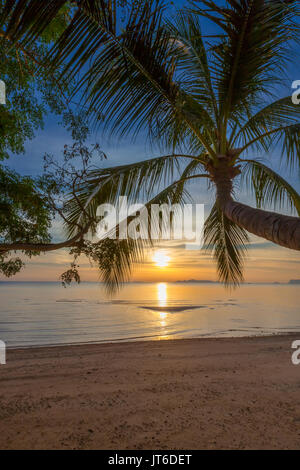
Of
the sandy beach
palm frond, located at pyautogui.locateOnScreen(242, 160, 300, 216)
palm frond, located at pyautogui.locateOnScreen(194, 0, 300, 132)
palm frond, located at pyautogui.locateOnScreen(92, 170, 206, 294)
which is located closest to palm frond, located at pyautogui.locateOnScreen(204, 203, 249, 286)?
palm frond, located at pyautogui.locateOnScreen(242, 160, 300, 216)

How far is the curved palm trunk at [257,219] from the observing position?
3225mm

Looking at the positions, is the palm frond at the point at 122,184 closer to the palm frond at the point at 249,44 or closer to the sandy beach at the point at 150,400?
the palm frond at the point at 249,44

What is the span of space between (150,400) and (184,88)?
4.86 meters

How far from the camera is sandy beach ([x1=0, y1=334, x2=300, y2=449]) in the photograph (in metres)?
3.88

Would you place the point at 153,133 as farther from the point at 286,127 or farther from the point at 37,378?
the point at 37,378

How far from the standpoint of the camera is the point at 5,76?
5055 mm

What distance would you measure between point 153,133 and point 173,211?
1.76 metres

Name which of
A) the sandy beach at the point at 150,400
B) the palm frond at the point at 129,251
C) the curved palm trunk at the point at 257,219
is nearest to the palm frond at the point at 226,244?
the sandy beach at the point at 150,400

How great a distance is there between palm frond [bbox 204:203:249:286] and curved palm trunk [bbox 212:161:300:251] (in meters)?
2.75

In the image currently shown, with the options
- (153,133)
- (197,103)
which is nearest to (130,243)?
(153,133)

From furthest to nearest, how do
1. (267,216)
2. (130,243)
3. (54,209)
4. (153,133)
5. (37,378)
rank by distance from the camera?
(37,378) → (130,243) → (153,133) → (54,209) → (267,216)

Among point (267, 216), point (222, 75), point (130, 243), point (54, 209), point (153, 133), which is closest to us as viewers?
point (267, 216)

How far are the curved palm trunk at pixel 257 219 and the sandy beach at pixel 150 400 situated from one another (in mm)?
2281

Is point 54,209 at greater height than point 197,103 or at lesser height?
lesser
